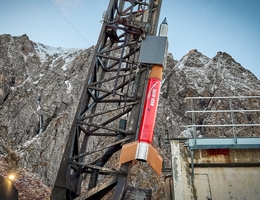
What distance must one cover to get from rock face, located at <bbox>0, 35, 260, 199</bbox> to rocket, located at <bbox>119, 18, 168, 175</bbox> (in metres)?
14.7

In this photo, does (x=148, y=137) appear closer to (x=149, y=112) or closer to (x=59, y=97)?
(x=149, y=112)

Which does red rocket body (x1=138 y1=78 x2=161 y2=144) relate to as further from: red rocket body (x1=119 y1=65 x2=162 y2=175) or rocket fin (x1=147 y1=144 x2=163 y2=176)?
rocket fin (x1=147 y1=144 x2=163 y2=176)

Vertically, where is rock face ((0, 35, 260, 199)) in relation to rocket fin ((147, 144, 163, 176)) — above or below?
above

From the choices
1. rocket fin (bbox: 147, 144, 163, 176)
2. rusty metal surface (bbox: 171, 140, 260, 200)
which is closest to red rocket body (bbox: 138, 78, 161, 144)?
rocket fin (bbox: 147, 144, 163, 176)

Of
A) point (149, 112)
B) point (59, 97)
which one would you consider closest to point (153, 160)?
point (149, 112)

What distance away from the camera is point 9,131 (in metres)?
36.5

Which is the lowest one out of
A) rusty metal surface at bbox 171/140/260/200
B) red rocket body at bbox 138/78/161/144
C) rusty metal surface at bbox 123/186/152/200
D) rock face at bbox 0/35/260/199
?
rusty metal surface at bbox 123/186/152/200

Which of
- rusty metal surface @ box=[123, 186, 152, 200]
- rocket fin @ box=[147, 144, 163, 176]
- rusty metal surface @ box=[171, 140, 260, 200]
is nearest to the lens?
rusty metal surface @ box=[123, 186, 152, 200]

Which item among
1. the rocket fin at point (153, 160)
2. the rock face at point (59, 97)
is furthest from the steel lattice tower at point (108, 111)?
the rock face at point (59, 97)

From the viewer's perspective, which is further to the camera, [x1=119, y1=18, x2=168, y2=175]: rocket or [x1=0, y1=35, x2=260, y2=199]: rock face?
[x1=0, y1=35, x2=260, y2=199]: rock face

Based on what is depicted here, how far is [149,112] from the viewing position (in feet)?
24.5

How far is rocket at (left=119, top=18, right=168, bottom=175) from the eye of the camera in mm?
6871

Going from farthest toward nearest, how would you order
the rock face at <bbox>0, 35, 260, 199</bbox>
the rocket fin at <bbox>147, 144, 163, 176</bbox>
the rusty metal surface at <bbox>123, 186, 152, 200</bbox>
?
the rock face at <bbox>0, 35, 260, 199</bbox>
the rocket fin at <bbox>147, 144, 163, 176</bbox>
the rusty metal surface at <bbox>123, 186, 152, 200</bbox>

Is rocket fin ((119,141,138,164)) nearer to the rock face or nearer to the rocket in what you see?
the rocket
